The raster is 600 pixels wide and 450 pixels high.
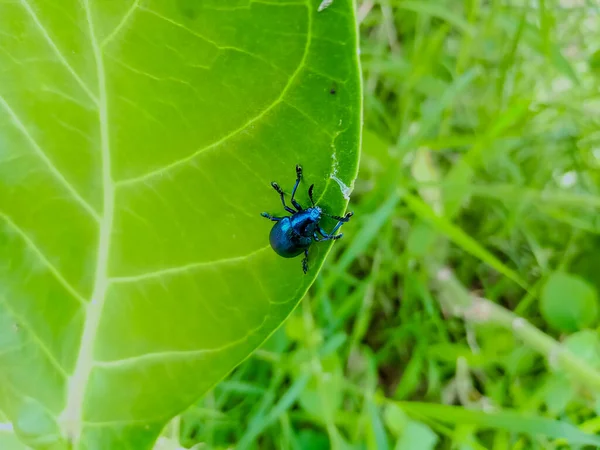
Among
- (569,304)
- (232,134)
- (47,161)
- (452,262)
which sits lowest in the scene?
(232,134)

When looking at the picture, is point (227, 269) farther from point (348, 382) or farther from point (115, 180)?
point (348, 382)

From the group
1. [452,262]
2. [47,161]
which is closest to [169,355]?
[47,161]

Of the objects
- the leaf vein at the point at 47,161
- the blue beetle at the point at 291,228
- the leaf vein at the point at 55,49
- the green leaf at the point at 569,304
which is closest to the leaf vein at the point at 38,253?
the leaf vein at the point at 47,161

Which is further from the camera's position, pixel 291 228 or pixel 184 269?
pixel 291 228

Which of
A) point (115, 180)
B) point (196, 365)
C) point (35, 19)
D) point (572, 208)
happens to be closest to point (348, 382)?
point (572, 208)

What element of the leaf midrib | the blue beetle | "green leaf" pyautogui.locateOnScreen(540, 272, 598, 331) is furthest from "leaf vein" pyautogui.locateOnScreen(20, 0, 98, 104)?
"green leaf" pyautogui.locateOnScreen(540, 272, 598, 331)

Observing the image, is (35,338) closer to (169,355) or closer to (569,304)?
(169,355)
